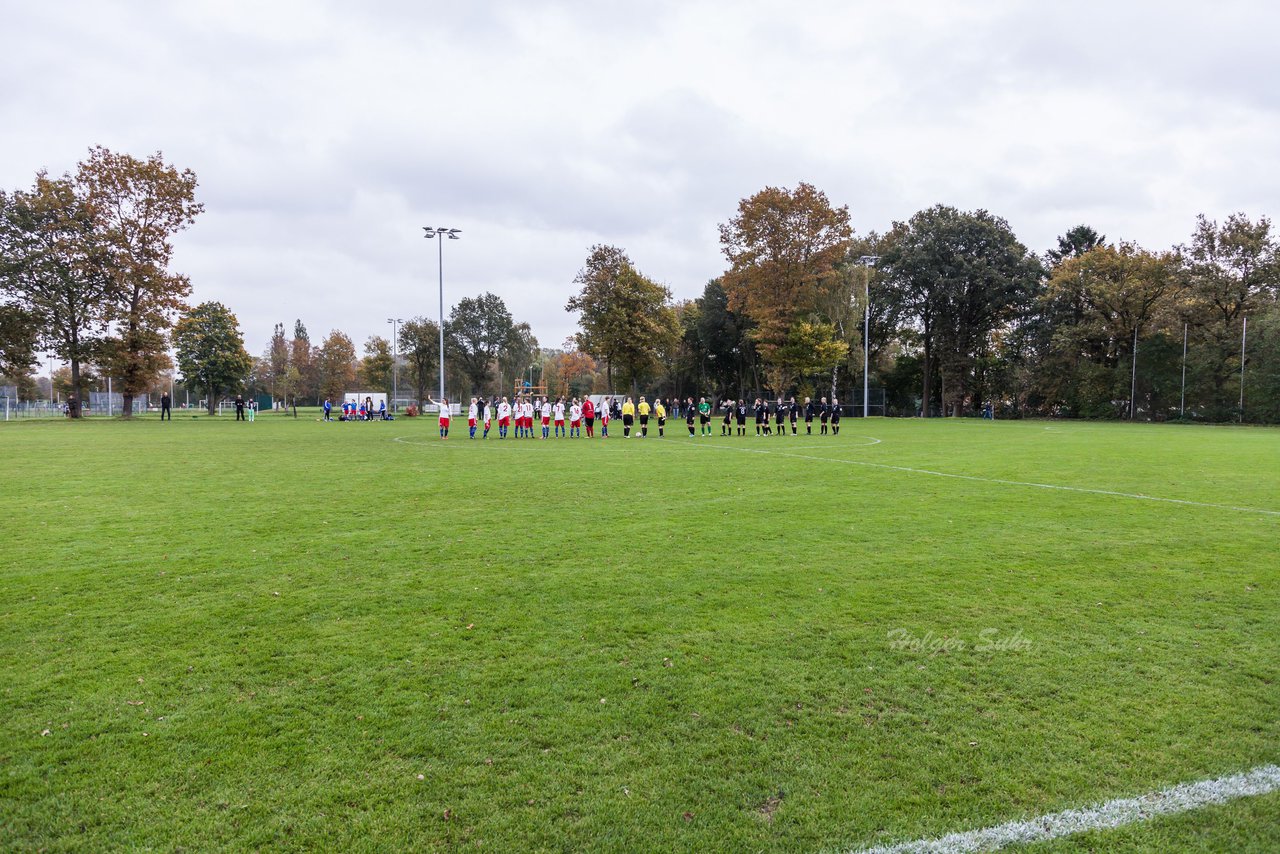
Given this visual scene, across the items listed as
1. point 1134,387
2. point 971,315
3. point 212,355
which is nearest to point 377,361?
point 212,355

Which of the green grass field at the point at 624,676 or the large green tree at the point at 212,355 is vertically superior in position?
the large green tree at the point at 212,355

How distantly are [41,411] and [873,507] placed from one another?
250 ft

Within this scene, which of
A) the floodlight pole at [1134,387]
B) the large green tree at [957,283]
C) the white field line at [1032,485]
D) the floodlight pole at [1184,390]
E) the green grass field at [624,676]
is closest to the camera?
the green grass field at [624,676]

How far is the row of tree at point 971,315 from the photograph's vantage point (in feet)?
144

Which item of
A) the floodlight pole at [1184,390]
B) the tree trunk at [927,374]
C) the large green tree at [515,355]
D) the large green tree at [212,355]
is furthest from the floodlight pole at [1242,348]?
the large green tree at [212,355]

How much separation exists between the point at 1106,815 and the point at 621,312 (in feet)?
175

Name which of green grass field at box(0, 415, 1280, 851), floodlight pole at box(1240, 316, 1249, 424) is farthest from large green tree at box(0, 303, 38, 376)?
floodlight pole at box(1240, 316, 1249, 424)

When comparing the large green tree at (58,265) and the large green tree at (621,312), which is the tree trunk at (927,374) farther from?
the large green tree at (58,265)

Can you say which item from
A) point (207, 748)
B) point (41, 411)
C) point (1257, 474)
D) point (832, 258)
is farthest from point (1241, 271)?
point (41, 411)

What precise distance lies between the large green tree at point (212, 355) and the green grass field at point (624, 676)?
60604 millimetres

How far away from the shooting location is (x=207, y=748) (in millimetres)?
3590

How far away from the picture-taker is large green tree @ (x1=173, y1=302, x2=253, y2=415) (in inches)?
2458

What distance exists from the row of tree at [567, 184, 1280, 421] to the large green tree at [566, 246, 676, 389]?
0.38 feet

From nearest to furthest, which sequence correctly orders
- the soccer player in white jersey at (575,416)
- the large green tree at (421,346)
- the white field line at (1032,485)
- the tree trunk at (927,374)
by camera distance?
the white field line at (1032,485), the soccer player in white jersey at (575,416), the tree trunk at (927,374), the large green tree at (421,346)
